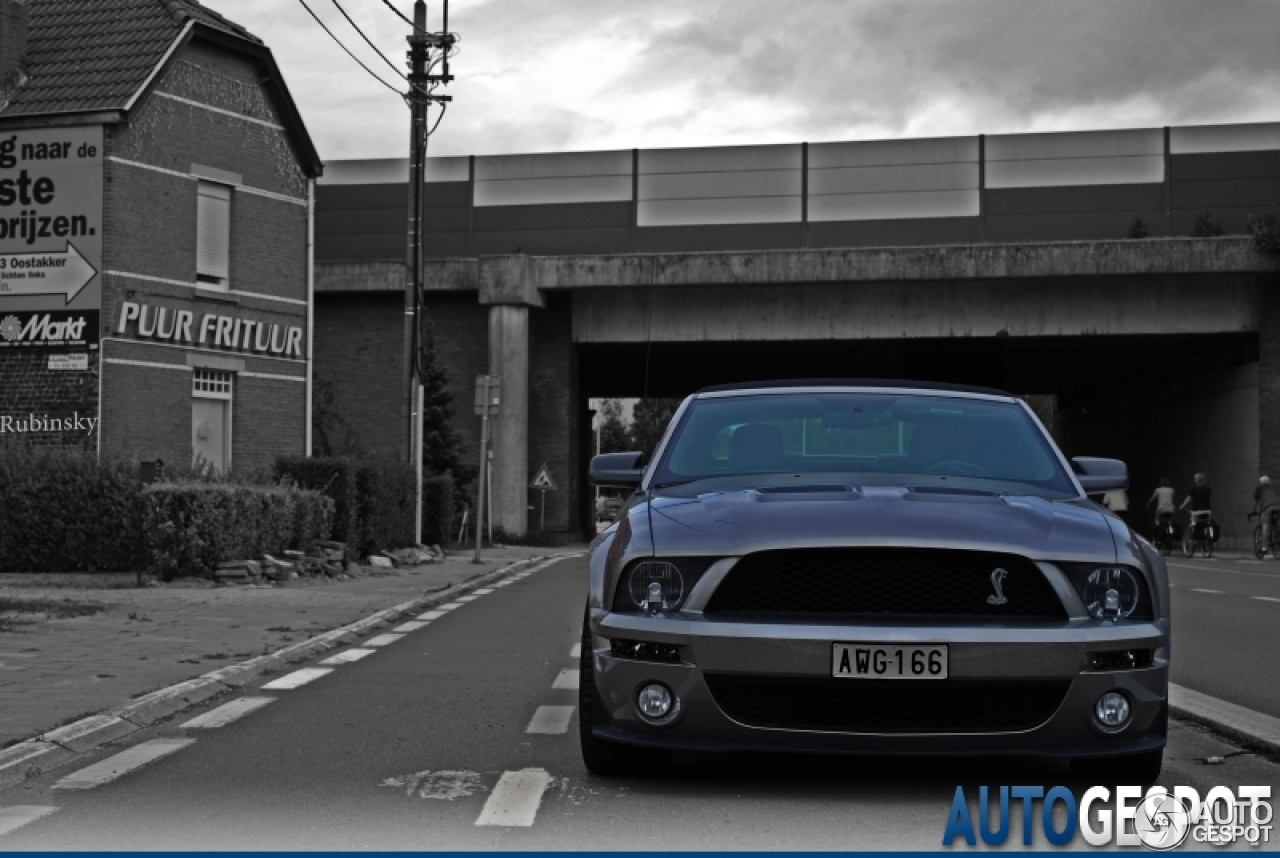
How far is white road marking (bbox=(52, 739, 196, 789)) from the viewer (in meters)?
6.62

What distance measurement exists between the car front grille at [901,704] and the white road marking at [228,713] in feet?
10.5

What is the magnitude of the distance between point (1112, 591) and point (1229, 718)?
2.37 m

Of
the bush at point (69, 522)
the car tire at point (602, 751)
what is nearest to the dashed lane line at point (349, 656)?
the car tire at point (602, 751)

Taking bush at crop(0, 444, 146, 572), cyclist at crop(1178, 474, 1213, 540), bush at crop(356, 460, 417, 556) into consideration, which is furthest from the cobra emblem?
cyclist at crop(1178, 474, 1213, 540)

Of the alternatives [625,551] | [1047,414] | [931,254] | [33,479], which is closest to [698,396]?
[625,551]

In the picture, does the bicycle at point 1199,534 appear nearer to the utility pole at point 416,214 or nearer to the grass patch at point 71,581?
the utility pole at point 416,214

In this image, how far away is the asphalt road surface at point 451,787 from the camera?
18.1ft

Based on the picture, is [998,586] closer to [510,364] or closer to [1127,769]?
[1127,769]

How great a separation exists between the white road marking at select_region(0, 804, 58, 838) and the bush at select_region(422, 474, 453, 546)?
85.7ft

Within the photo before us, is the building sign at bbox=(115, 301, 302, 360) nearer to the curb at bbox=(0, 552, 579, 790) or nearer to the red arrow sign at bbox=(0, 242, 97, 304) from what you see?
the red arrow sign at bbox=(0, 242, 97, 304)

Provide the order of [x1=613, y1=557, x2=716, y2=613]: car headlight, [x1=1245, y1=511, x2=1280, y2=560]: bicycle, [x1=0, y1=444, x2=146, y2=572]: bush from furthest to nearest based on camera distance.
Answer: [x1=1245, y1=511, x2=1280, y2=560]: bicycle → [x1=0, y1=444, x2=146, y2=572]: bush → [x1=613, y1=557, x2=716, y2=613]: car headlight

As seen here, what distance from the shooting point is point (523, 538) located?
139 feet

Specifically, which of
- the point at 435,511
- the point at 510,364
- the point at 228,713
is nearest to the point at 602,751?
the point at 228,713

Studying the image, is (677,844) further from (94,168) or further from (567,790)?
(94,168)
